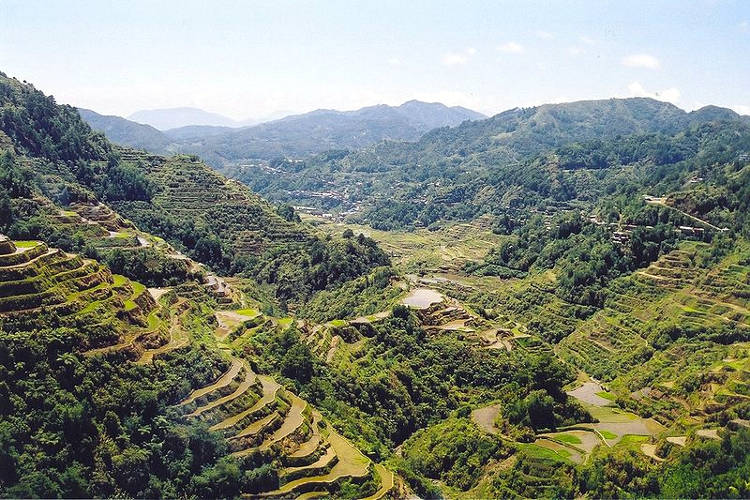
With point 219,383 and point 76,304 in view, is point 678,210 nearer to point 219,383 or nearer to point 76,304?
point 219,383

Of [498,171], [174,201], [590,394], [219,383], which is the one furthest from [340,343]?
[498,171]

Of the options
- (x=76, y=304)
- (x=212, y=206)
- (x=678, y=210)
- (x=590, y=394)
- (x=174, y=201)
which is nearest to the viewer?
(x=76, y=304)

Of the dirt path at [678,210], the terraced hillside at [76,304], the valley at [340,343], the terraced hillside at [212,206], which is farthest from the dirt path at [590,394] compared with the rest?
the terraced hillside at [212,206]

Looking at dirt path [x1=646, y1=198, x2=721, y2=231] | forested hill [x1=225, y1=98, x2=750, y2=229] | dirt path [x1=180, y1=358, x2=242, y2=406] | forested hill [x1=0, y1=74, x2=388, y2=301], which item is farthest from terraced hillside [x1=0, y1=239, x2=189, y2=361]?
forested hill [x1=225, y1=98, x2=750, y2=229]

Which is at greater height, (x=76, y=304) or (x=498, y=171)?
(x=498, y=171)

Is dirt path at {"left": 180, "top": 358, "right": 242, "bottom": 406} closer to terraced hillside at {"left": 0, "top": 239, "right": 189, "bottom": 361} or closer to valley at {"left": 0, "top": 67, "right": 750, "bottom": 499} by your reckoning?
valley at {"left": 0, "top": 67, "right": 750, "bottom": 499}

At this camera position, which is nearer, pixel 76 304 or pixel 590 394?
pixel 76 304

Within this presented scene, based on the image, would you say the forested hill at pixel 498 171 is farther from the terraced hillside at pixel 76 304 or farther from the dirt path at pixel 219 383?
the terraced hillside at pixel 76 304
